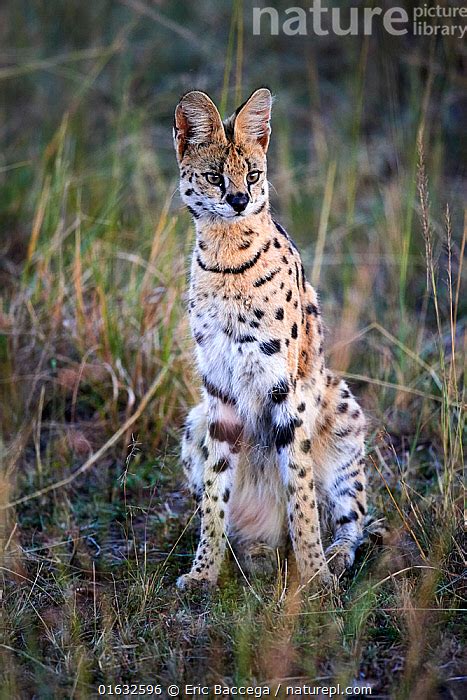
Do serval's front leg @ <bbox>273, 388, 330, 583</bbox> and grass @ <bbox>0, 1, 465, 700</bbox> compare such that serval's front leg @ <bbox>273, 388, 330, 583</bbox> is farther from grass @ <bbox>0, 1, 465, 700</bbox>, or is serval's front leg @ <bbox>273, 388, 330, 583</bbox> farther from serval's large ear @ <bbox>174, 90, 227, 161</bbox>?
serval's large ear @ <bbox>174, 90, 227, 161</bbox>

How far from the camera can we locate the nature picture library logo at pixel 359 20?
20.2 feet

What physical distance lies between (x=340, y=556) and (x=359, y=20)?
5.05 meters

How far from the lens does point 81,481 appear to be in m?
4.72

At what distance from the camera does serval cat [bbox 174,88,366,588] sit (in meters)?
3.69

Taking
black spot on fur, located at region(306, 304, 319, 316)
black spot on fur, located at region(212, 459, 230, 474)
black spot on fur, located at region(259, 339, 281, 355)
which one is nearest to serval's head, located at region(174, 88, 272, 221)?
black spot on fur, located at region(259, 339, 281, 355)

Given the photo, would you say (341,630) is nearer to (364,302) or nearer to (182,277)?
(182,277)

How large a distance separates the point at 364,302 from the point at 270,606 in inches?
121

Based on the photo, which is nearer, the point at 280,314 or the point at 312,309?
the point at 280,314

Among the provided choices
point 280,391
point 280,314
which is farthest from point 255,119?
point 280,391

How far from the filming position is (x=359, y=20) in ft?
25.0

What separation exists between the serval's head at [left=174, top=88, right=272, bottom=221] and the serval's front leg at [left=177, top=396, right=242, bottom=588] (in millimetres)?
813

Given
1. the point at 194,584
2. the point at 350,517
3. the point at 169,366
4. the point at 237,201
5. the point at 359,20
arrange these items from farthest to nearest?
1. the point at 359,20
2. the point at 169,366
3. the point at 350,517
4. the point at 194,584
5. the point at 237,201

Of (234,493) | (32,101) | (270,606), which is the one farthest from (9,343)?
(32,101)

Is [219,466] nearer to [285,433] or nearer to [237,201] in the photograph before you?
Answer: [285,433]
